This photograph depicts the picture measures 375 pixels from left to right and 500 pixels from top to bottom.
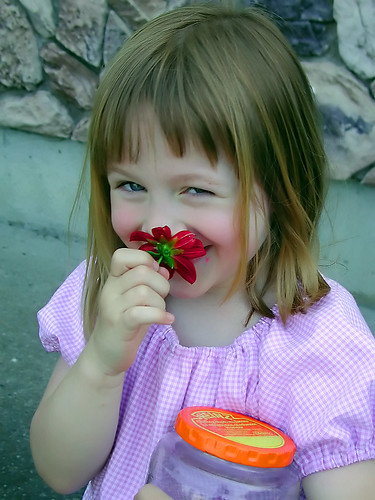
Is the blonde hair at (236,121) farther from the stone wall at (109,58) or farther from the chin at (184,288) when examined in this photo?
the stone wall at (109,58)

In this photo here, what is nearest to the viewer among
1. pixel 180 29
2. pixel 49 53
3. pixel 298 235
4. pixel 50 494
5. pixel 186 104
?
pixel 186 104

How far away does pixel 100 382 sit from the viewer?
143 centimetres

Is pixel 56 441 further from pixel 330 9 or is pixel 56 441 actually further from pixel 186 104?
pixel 330 9

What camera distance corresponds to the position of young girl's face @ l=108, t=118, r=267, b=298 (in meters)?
1.31

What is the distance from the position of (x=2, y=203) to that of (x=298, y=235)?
231cm

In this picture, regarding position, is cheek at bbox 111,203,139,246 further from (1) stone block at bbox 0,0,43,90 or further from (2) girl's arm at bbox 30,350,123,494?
(1) stone block at bbox 0,0,43,90

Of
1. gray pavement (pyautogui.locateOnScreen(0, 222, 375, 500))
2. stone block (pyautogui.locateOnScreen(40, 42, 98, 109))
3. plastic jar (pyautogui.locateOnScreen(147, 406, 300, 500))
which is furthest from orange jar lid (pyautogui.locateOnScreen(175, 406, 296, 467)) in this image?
stone block (pyautogui.locateOnScreen(40, 42, 98, 109))

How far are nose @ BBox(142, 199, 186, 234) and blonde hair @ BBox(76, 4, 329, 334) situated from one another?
10 centimetres

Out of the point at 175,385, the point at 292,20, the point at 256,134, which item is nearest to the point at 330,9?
the point at 292,20

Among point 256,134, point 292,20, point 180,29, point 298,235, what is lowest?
point 298,235

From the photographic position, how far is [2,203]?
3578 mm

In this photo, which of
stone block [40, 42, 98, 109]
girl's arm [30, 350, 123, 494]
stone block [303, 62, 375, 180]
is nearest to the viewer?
girl's arm [30, 350, 123, 494]

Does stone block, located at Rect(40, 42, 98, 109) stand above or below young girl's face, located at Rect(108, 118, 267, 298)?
Answer: above

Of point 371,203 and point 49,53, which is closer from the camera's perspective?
point 371,203
